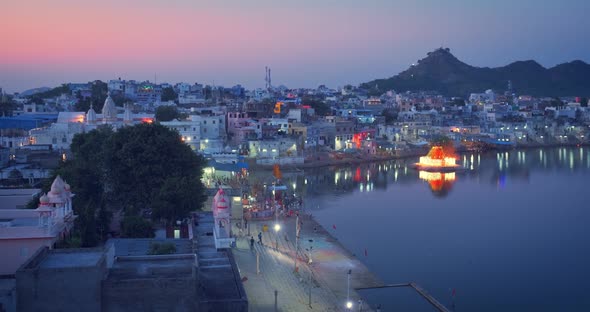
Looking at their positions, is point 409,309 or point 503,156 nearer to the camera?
point 409,309

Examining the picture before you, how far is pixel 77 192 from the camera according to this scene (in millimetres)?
10148

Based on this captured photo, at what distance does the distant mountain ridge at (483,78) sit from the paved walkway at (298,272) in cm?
6782

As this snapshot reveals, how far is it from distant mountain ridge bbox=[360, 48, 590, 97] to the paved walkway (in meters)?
67.8

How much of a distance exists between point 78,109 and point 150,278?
80.4 ft

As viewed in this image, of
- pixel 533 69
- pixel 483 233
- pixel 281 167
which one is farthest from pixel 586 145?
pixel 533 69

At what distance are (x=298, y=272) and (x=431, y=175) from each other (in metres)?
14.5

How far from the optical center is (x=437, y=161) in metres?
23.8

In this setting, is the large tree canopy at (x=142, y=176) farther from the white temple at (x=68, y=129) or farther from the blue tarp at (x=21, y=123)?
the blue tarp at (x=21, y=123)

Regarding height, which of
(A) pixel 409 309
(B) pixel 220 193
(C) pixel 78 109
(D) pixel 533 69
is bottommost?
(A) pixel 409 309

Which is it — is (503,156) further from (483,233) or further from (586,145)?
(483,233)

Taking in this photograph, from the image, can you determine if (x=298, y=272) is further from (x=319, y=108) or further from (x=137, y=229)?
(x=319, y=108)

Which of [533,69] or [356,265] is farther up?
[533,69]

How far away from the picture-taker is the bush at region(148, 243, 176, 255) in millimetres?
6660

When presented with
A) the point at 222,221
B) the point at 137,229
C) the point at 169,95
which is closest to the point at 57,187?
the point at 137,229
